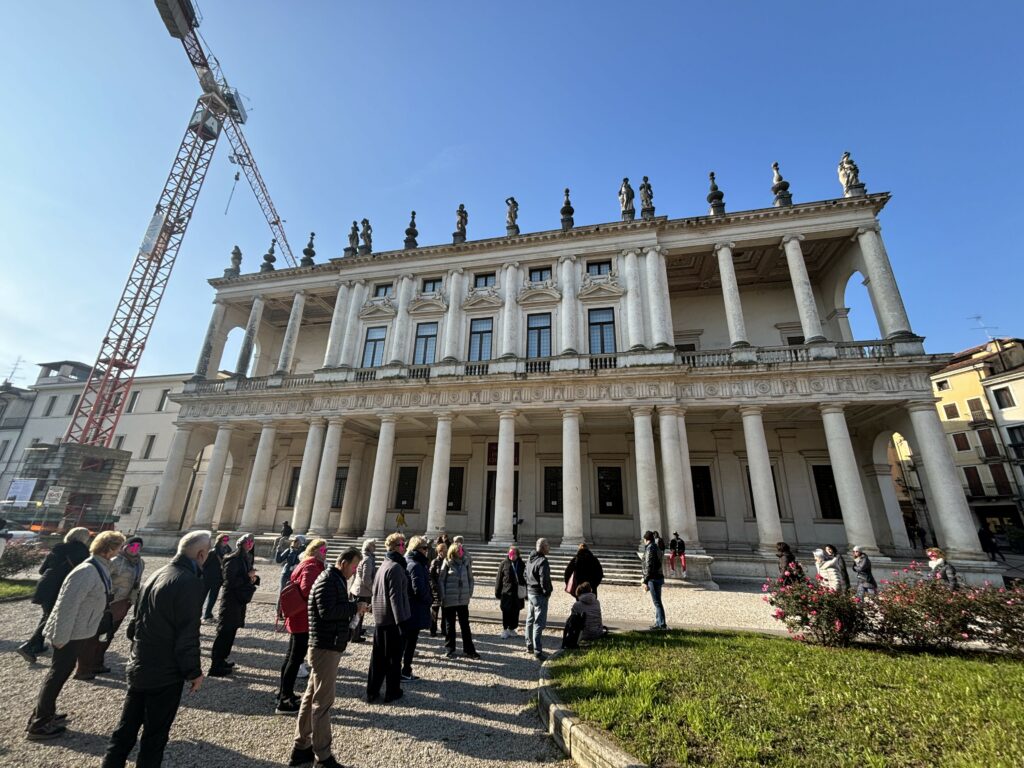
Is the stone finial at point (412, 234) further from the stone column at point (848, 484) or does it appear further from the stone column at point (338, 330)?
the stone column at point (848, 484)

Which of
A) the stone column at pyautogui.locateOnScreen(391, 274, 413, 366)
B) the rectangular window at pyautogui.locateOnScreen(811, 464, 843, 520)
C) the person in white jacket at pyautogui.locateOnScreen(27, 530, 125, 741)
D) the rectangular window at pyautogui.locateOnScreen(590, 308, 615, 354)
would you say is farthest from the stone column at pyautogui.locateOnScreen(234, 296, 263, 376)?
the rectangular window at pyautogui.locateOnScreen(811, 464, 843, 520)

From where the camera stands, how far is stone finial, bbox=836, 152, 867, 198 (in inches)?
742

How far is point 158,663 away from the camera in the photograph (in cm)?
338

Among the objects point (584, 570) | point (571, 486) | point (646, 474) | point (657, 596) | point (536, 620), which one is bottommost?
point (536, 620)

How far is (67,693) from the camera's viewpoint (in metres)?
5.33

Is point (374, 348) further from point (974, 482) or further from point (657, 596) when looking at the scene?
point (974, 482)

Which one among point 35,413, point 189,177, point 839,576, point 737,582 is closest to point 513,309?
point 737,582

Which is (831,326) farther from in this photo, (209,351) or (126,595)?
(209,351)

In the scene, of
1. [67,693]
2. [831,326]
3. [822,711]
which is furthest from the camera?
[831,326]

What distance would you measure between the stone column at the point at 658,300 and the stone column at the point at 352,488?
17.5 meters

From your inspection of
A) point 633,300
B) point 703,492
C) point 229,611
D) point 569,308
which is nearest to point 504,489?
point 569,308

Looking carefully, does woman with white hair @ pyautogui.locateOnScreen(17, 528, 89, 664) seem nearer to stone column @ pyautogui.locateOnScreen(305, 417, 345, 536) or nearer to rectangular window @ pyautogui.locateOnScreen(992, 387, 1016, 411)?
stone column @ pyautogui.locateOnScreen(305, 417, 345, 536)

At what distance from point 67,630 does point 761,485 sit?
727 inches

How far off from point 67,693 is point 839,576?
12554mm
